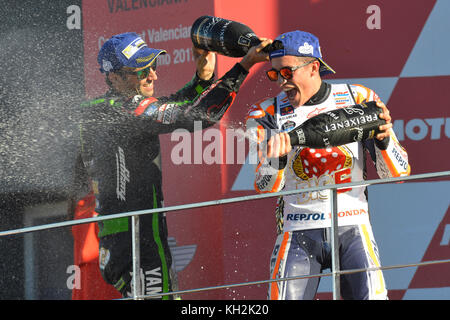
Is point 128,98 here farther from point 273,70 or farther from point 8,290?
point 8,290

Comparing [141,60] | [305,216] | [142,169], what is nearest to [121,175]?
[142,169]

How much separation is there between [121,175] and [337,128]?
45.4 inches

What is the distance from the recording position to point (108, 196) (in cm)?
428

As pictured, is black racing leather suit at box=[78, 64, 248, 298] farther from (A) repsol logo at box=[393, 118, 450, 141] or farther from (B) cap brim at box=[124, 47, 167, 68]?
(A) repsol logo at box=[393, 118, 450, 141]

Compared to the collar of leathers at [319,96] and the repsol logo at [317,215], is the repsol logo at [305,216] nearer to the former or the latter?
the repsol logo at [317,215]

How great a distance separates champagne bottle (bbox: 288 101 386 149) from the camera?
3578mm

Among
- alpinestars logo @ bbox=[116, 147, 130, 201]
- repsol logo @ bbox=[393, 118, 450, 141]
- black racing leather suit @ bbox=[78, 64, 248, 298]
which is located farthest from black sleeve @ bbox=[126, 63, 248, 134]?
repsol logo @ bbox=[393, 118, 450, 141]

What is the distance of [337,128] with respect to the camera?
3584 millimetres

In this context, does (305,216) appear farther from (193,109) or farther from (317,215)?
(193,109)

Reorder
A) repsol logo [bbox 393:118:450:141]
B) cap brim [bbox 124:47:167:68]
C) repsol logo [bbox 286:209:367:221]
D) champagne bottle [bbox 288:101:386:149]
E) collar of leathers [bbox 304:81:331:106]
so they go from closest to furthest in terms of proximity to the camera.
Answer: champagne bottle [bbox 288:101:386:149], repsol logo [bbox 286:209:367:221], collar of leathers [bbox 304:81:331:106], cap brim [bbox 124:47:167:68], repsol logo [bbox 393:118:450:141]

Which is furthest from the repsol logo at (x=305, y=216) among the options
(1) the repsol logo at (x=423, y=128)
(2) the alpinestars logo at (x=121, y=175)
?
(1) the repsol logo at (x=423, y=128)

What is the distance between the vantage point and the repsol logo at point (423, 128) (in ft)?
16.6

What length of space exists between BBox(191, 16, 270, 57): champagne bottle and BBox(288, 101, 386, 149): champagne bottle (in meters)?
0.68

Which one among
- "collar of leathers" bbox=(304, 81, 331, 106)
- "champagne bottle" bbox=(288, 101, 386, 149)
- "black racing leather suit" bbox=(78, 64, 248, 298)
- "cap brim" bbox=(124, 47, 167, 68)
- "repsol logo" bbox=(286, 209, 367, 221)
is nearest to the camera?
"champagne bottle" bbox=(288, 101, 386, 149)
